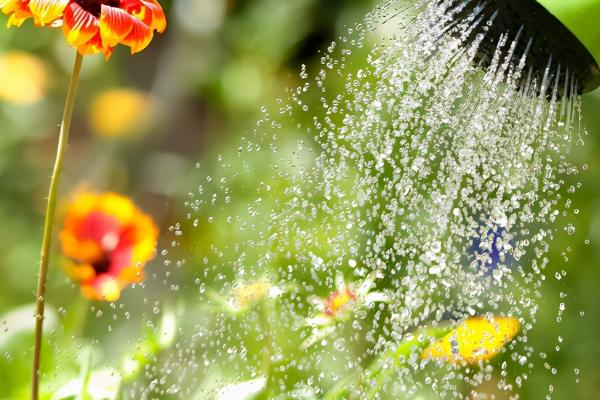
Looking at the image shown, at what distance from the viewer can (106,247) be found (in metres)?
0.97

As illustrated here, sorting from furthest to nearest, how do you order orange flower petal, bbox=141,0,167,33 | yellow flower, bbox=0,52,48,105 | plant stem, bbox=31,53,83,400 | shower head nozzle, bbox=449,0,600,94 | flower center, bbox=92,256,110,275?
yellow flower, bbox=0,52,48,105, flower center, bbox=92,256,110,275, orange flower petal, bbox=141,0,167,33, plant stem, bbox=31,53,83,400, shower head nozzle, bbox=449,0,600,94

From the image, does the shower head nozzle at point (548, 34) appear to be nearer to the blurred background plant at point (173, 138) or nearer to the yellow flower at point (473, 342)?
the yellow flower at point (473, 342)

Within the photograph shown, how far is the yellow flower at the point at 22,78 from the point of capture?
3.96ft

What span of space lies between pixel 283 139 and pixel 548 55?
56cm

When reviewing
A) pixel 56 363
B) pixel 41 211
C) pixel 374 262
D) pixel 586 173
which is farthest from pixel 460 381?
pixel 41 211

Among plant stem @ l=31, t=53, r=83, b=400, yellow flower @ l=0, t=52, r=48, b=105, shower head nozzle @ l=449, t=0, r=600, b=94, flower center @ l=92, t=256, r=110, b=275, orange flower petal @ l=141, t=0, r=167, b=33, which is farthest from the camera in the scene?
yellow flower @ l=0, t=52, r=48, b=105

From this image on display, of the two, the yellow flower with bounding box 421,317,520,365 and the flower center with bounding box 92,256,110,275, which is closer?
the yellow flower with bounding box 421,317,520,365

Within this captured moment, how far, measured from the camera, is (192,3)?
1284 mm

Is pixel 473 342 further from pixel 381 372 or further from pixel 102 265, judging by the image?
pixel 102 265

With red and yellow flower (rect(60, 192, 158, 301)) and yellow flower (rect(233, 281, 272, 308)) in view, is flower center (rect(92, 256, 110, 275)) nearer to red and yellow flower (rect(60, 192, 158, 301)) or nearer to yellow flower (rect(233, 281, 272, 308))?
red and yellow flower (rect(60, 192, 158, 301))

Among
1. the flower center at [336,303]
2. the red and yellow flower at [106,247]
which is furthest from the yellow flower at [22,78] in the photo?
the flower center at [336,303]

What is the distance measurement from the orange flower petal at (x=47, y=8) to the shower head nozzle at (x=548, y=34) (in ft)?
1.02

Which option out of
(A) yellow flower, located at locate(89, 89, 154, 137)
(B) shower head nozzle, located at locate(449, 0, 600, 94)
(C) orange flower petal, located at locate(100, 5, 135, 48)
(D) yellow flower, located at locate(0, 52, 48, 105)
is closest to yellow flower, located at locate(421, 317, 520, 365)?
(B) shower head nozzle, located at locate(449, 0, 600, 94)

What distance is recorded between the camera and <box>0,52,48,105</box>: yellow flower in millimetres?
1208
